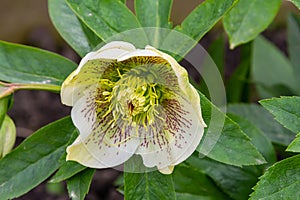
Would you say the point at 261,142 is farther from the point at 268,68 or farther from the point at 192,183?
the point at 268,68

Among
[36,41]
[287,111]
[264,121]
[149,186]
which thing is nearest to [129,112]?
[149,186]

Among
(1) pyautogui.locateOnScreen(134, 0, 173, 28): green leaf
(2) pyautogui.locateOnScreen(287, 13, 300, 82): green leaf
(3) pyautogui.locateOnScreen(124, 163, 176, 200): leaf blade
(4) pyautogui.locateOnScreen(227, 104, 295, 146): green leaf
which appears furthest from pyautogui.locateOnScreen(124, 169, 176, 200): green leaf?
(2) pyautogui.locateOnScreen(287, 13, 300, 82): green leaf

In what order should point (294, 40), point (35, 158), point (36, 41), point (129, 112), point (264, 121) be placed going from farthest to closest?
point (36, 41) < point (294, 40) < point (264, 121) < point (35, 158) < point (129, 112)

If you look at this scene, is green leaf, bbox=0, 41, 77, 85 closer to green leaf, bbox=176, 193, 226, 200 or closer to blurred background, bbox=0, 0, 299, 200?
green leaf, bbox=176, 193, 226, 200

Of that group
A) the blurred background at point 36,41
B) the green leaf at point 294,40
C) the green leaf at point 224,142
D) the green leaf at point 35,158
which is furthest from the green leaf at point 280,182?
the blurred background at point 36,41

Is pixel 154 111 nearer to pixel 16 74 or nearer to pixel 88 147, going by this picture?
pixel 88 147

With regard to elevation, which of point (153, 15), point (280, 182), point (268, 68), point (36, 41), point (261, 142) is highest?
point (153, 15)
